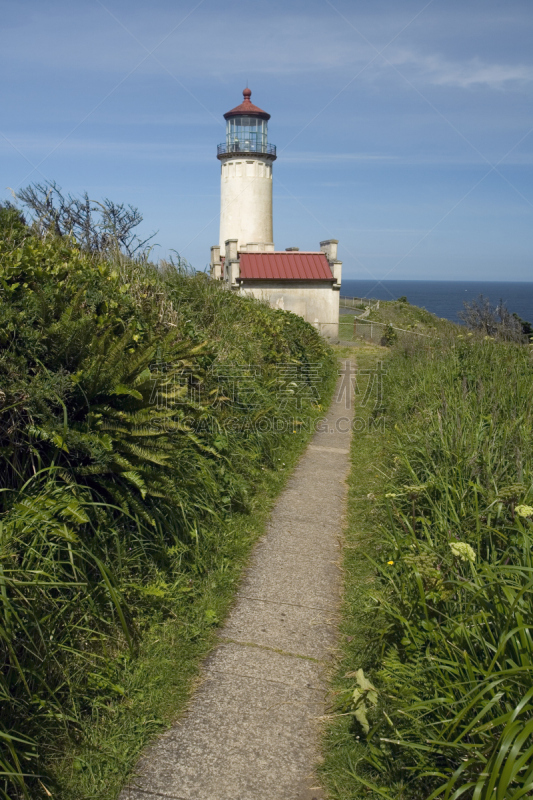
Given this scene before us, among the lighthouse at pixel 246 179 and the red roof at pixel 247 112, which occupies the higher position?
the red roof at pixel 247 112

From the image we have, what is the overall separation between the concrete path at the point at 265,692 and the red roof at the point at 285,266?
18437mm

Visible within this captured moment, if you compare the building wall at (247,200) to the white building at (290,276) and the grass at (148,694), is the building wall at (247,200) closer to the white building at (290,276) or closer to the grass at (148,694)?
the white building at (290,276)

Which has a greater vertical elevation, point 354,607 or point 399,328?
point 399,328

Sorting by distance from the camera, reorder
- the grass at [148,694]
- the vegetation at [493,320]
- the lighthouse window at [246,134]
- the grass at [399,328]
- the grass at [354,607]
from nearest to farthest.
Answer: the grass at [148,694] → the grass at [354,607] → the vegetation at [493,320] → the grass at [399,328] → the lighthouse window at [246,134]

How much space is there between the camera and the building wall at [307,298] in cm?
2378

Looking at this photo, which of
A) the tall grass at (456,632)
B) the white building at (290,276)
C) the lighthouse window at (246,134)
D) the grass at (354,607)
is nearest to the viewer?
the tall grass at (456,632)

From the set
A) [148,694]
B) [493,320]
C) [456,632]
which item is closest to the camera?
[456,632]

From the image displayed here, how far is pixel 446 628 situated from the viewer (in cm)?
344

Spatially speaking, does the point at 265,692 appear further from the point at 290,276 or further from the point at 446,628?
the point at 290,276

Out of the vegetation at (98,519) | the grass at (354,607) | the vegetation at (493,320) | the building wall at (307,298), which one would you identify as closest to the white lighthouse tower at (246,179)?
the building wall at (307,298)

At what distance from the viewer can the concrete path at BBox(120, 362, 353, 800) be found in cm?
306

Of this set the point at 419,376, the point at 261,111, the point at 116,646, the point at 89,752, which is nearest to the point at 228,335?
the point at 419,376

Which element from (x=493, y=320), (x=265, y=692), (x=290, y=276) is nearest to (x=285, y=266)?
(x=290, y=276)

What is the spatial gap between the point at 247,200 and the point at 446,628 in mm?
33403
